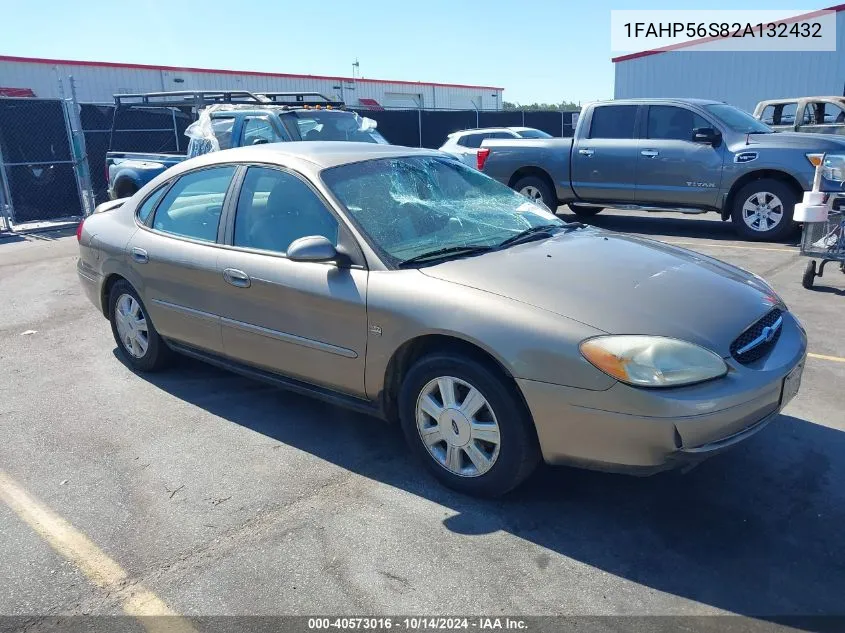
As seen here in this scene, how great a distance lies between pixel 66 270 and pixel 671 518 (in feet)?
27.6

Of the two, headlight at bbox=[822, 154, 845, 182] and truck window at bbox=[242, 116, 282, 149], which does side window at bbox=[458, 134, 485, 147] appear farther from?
headlight at bbox=[822, 154, 845, 182]

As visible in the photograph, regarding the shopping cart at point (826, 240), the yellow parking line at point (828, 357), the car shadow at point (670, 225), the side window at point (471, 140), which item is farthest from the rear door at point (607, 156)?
the yellow parking line at point (828, 357)

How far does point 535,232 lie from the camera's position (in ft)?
13.4

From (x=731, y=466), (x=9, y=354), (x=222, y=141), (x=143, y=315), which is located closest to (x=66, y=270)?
(x=222, y=141)

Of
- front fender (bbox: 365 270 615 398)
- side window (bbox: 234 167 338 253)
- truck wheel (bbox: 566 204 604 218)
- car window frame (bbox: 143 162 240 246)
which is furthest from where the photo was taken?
truck wheel (bbox: 566 204 604 218)

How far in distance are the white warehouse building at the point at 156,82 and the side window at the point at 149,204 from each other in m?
22.4

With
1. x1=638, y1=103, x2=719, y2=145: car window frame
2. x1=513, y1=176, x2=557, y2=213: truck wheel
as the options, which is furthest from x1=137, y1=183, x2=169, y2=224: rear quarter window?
x1=638, y1=103, x2=719, y2=145: car window frame

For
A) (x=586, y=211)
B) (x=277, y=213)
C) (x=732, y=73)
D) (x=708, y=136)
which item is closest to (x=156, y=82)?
(x=732, y=73)

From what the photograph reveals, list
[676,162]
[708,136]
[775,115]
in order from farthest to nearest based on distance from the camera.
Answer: [775,115]
[676,162]
[708,136]

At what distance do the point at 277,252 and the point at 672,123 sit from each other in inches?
307

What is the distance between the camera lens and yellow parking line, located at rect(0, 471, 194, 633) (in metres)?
2.62

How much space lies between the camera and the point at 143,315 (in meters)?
4.94

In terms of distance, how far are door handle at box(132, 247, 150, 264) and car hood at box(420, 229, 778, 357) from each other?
2195mm

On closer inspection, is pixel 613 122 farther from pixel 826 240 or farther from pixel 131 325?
pixel 131 325
